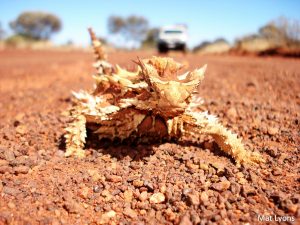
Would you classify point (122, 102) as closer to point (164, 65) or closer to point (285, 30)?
point (164, 65)

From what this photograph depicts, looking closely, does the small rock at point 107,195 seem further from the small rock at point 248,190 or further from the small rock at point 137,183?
the small rock at point 248,190

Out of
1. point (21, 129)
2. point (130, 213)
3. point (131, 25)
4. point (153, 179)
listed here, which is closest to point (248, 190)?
point (153, 179)

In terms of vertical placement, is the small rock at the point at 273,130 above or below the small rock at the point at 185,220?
above

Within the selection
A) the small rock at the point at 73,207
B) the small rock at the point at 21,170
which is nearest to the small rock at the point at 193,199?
the small rock at the point at 73,207

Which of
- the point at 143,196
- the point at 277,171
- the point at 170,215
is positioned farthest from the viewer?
the point at 277,171

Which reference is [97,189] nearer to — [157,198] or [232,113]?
[157,198]

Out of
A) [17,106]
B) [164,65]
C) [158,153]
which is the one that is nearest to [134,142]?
[158,153]
